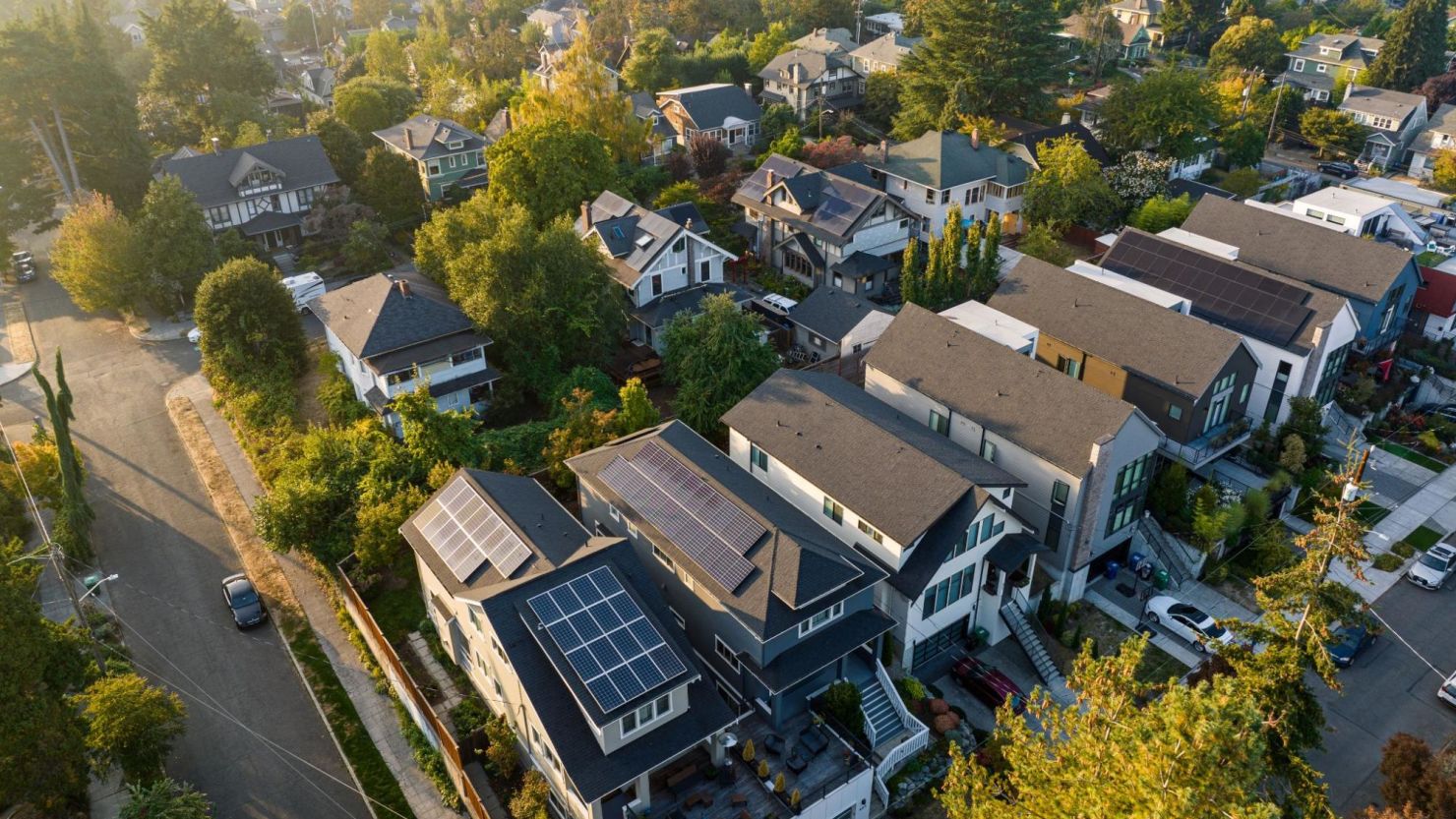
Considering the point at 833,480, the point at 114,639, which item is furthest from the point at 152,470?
the point at 833,480

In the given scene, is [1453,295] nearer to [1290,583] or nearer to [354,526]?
[1290,583]

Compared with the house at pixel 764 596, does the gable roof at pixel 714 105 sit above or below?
above

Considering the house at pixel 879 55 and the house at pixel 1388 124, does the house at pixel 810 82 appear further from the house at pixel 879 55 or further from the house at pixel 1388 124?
the house at pixel 1388 124

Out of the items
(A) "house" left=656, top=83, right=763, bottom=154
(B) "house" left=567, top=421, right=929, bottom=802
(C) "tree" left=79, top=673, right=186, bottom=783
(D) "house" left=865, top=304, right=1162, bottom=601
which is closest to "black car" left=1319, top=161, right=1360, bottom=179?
(A) "house" left=656, top=83, right=763, bottom=154

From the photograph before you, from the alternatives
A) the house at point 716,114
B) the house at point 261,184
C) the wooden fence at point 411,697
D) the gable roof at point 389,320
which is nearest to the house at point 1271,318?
the gable roof at point 389,320

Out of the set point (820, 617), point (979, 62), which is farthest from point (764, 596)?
point (979, 62)

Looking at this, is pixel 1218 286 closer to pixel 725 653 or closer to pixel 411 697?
pixel 725 653
